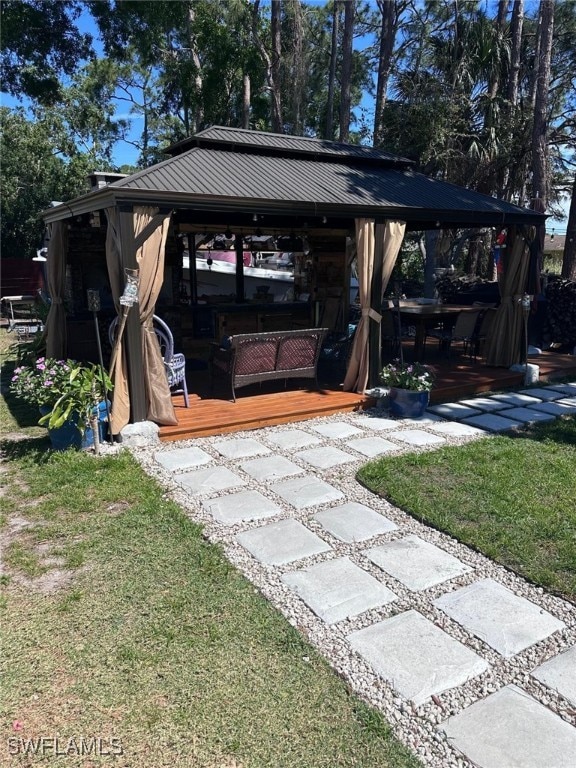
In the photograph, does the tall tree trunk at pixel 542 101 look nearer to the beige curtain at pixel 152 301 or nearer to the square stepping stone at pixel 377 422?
the square stepping stone at pixel 377 422

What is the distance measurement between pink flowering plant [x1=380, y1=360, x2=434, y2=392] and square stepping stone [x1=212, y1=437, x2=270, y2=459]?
1849 millimetres

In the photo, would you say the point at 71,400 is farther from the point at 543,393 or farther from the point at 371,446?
the point at 543,393

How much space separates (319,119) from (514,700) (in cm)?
2933

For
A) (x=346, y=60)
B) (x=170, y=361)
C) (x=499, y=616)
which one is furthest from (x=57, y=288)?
(x=346, y=60)

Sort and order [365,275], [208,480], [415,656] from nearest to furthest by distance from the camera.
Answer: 1. [415,656]
2. [208,480]
3. [365,275]

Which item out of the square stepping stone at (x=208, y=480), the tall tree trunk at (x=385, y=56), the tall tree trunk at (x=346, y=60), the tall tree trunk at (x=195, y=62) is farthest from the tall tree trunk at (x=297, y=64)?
the square stepping stone at (x=208, y=480)

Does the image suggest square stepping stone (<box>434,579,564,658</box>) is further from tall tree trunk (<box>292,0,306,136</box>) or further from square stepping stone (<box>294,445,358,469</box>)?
tall tree trunk (<box>292,0,306,136</box>)

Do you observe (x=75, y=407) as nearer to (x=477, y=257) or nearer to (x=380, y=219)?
(x=380, y=219)

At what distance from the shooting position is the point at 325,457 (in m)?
4.98

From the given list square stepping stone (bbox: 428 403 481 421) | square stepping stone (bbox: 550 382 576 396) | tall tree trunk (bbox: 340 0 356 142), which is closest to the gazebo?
square stepping stone (bbox: 550 382 576 396)

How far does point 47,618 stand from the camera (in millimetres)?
2723

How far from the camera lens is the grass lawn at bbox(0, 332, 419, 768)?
6.62ft

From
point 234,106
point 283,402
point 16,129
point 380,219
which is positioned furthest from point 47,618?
point 16,129

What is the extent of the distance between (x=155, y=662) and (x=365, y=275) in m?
4.94
